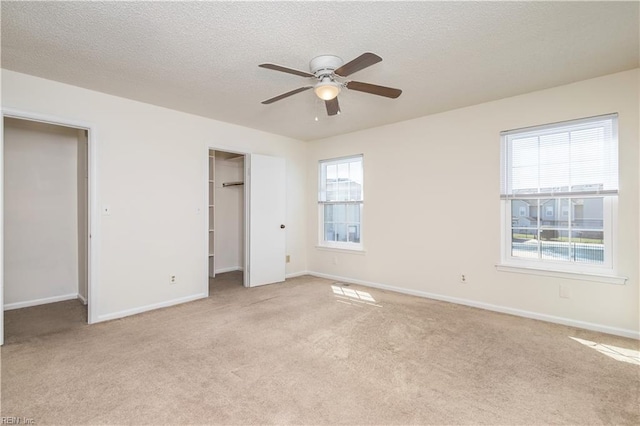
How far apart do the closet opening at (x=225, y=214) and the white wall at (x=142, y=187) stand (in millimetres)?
1330

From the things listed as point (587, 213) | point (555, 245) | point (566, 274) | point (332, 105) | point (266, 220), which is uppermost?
point (332, 105)

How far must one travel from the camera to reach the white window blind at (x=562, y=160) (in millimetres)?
3041

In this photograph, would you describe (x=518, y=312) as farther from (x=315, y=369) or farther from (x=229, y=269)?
(x=229, y=269)

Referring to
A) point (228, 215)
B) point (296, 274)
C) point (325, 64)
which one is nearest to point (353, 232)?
point (296, 274)

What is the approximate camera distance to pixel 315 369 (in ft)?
7.64

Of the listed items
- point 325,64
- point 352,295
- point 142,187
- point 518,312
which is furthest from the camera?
point 352,295

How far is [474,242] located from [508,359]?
1.63m

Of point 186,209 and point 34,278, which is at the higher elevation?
point 186,209

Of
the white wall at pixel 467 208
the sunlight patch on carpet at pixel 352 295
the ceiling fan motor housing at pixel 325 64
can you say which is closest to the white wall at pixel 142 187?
the sunlight patch on carpet at pixel 352 295

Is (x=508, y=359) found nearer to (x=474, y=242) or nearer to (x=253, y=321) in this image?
(x=474, y=242)

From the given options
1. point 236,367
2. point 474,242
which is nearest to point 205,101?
point 236,367

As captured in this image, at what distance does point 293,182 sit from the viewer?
5.57 meters

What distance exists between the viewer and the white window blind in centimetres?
304

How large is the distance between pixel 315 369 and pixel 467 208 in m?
2.75
